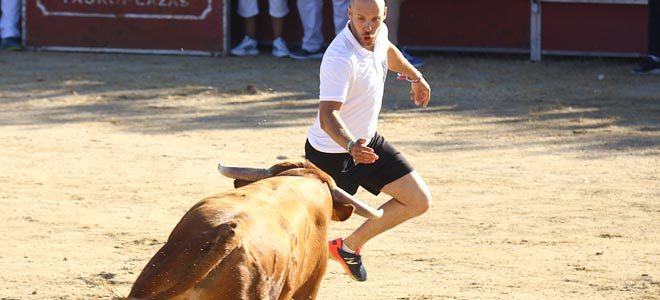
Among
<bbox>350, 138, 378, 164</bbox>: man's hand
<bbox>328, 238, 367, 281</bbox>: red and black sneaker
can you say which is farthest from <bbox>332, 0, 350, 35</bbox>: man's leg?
<bbox>350, 138, 378, 164</bbox>: man's hand

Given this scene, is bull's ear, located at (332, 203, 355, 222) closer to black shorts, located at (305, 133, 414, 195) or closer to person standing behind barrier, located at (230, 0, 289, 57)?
black shorts, located at (305, 133, 414, 195)

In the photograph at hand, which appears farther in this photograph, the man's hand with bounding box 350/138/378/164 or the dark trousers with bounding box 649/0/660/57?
the dark trousers with bounding box 649/0/660/57

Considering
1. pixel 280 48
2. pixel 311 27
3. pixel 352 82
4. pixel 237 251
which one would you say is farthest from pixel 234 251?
pixel 280 48

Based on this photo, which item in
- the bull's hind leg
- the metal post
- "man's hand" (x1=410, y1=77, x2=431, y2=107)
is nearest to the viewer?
the bull's hind leg

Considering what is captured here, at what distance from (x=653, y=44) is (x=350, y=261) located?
811 cm

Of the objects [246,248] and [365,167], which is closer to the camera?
[246,248]

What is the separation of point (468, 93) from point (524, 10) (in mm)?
2399

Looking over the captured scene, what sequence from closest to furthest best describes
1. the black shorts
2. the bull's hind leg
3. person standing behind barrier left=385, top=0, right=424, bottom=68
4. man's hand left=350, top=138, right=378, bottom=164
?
1. the bull's hind leg
2. man's hand left=350, top=138, right=378, bottom=164
3. the black shorts
4. person standing behind barrier left=385, top=0, right=424, bottom=68

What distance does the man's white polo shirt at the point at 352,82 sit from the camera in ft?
19.9

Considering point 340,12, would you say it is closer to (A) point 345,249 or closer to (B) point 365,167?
(A) point 345,249

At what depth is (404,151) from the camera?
34.5ft

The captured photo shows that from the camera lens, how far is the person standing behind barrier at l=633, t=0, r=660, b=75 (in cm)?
1368

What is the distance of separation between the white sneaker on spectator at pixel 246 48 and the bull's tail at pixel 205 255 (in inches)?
449

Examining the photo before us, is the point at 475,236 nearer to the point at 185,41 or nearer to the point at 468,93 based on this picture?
the point at 468,93
